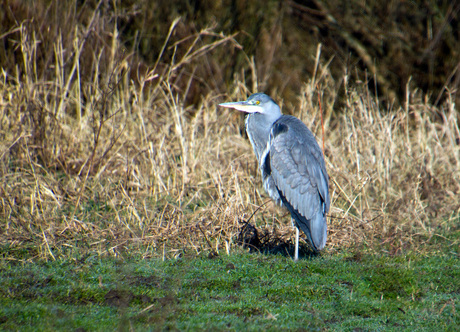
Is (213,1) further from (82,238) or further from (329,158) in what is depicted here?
(82,238)

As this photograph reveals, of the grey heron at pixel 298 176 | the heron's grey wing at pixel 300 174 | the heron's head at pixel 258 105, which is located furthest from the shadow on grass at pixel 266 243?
the heron's head at pixel 258 105

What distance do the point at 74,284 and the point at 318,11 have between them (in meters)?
7.60

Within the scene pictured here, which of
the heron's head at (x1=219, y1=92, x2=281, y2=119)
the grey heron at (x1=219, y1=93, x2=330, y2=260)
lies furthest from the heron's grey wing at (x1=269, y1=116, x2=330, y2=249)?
the heron's head at (x1=219, y1=92, x2=281, y2=119)

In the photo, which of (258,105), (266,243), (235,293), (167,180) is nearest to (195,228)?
Result: (266,243)

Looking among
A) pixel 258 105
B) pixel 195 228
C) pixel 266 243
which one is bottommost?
pixel 266 243

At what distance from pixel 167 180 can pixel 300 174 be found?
180 centimetres

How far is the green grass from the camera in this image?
3.39 m

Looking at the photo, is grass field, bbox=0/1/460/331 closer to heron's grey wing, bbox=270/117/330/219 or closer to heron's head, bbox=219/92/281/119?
heron's grey wing, bbox=270/117/330/219

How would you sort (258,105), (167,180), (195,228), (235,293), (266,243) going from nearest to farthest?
(235,293)
(195,228)
(266,243)
(258,105)
(167,180)

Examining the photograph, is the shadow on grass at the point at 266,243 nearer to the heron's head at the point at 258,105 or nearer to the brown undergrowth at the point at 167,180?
the brown undergrowth at the point at 167,180

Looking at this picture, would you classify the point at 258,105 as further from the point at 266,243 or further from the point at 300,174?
the point at 266,243

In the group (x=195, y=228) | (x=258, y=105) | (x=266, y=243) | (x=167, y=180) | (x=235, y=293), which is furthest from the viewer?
(x=167, y=180)

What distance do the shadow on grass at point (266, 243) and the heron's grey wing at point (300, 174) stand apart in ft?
1.24

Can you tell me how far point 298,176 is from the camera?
16.0 feet
